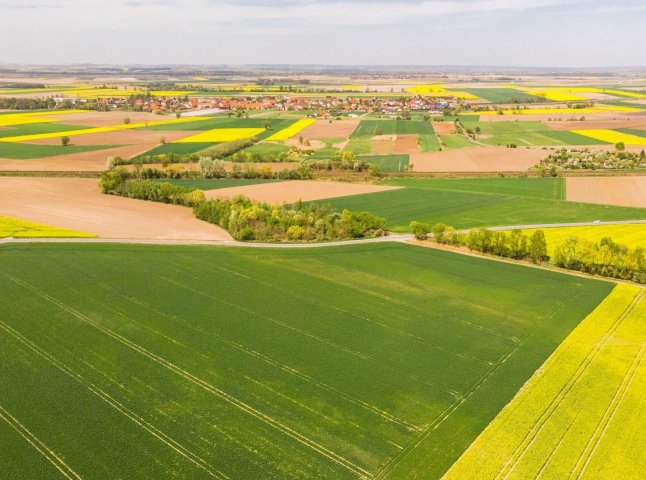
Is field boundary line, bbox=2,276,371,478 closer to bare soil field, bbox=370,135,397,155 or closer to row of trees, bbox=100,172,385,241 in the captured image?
row of trees, bbox=100,172,385,241

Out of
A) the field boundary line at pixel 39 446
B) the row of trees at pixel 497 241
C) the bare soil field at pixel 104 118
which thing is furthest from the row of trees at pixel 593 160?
the bare soil field at pixel 104 118

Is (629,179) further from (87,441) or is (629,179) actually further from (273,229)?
(87,441)

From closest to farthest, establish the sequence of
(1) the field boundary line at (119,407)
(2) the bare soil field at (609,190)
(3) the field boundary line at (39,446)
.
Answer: (3) the field boundary line at (39,446)
(1) the field boundary line at (119,407)
(2) the bare soil field at (609,190)

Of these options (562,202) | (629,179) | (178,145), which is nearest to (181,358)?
(562,202)

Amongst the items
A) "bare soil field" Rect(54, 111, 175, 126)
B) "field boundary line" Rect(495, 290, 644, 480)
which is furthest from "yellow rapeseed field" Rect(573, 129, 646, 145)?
"bare soil field" Rect(54, 111, 175, 126)

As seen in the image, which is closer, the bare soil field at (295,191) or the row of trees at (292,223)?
the row of trees at (292,223)

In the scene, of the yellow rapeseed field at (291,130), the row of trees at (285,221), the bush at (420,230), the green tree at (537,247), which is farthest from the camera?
the yellow rapeseed field at (291,130)

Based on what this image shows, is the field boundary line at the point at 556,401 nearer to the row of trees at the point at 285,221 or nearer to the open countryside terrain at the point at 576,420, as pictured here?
the open countryside terrain at the point at 576,420

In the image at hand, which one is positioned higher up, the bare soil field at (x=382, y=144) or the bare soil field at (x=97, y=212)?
the bare soil field at (x=382, y=144)
